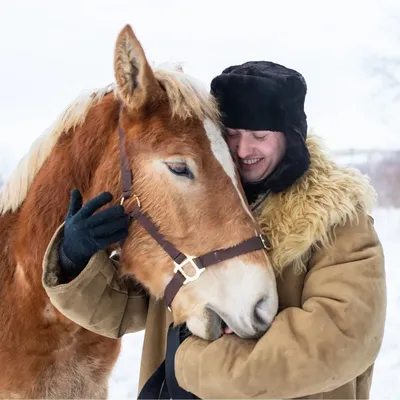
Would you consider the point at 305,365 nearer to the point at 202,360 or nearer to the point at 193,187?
the point at 202,360

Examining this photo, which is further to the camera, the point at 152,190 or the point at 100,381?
the point at 100,381

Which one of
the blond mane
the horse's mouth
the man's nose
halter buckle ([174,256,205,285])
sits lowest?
the horse's mouth

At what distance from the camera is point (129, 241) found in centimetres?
182

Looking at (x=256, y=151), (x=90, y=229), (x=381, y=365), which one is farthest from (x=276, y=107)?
(x=381, y=365)

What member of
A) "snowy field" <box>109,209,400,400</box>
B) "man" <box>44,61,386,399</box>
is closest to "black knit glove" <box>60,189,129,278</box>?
"man" <box>44,61,386,399</box>

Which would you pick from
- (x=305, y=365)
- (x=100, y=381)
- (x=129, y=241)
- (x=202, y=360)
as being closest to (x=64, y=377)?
(x=100, y=381)

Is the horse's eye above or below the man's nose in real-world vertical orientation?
above

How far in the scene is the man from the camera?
1.41m

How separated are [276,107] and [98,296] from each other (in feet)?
3.26

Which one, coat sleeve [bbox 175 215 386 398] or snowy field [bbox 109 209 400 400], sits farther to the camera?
snowy field [bbox 109 209 400 400]

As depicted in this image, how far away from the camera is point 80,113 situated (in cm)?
203

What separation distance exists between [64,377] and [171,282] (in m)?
0.81

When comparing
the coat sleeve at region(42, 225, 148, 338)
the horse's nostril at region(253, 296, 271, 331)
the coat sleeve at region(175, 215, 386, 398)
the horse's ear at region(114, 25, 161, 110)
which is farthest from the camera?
the coat sleeve at region(42, 225, 148, 338)

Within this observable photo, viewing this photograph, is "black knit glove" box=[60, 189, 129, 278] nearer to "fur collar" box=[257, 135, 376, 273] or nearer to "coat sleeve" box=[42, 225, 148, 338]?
"coat sleeve" box=[42, 225, 148, 338]
